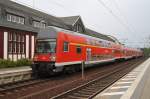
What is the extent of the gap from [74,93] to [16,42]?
20.4 meters

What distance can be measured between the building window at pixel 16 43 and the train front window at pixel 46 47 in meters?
12.2

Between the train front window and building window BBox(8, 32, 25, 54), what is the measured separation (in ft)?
40.0

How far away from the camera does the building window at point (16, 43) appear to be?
3146 cm

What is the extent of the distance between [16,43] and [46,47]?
1374 cm

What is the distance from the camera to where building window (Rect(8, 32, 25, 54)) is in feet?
103

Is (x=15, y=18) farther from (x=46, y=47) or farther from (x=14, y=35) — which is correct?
(x=46, y=47)

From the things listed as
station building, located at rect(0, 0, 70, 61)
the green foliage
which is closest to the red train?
the green foliage

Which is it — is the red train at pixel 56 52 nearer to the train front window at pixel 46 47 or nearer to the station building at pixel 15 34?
the train front window at pixel 46 47

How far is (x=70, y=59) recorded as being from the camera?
20734 mm

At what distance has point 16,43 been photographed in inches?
1275

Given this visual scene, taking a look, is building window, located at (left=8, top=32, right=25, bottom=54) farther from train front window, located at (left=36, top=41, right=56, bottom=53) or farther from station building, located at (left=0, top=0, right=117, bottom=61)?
train front window, located at (left=36, top=41, right=56, bottom=53)

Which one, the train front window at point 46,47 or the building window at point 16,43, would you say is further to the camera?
the building window at point 16,43

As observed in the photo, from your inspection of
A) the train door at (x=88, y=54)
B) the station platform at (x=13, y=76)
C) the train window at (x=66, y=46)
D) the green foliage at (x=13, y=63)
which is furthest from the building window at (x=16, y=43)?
the train window at (x=66, y=46)

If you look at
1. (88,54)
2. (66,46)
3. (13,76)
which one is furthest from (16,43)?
(13,76)
